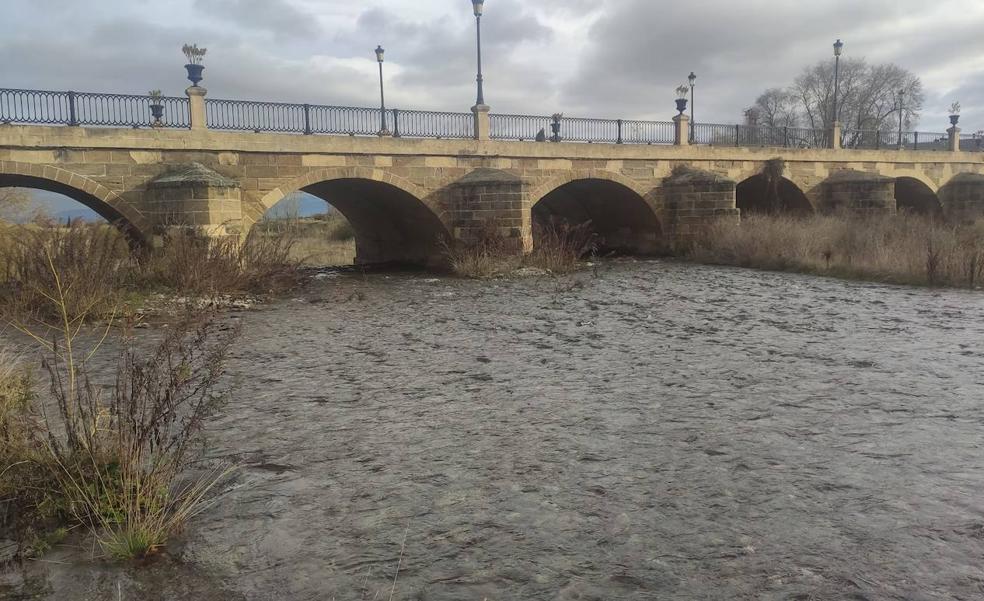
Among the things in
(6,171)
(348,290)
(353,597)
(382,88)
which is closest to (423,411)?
(353,597)

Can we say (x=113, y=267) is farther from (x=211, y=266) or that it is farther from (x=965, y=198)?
(x=965, y=198)

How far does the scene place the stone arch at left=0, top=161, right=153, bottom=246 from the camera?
1257 centimetres

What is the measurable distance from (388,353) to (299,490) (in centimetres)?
408

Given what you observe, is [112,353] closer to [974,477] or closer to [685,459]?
[685,459]

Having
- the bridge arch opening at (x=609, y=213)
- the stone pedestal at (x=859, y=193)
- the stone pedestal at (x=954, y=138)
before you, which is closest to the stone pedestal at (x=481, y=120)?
the bridge arch opening at (x=609, y=213)

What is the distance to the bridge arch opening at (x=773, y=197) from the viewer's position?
80.9 feet

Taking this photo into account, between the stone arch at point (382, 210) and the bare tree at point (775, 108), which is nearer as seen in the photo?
the stone arch at point (382, 210)

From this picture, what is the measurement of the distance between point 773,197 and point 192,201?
19.9 meters

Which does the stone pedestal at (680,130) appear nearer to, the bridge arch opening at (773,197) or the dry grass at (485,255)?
the bridge arch opening at (773,197)

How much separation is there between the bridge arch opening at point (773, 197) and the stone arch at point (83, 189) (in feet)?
62.8

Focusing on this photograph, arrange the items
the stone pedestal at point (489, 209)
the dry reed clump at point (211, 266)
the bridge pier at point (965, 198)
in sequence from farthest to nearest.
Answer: the bridge pier at point (965, 198) < the stone pedestal at point (489, 209) < the dry reed clump at point (211, 266)

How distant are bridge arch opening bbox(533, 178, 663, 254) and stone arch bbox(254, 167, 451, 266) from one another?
10.8ft

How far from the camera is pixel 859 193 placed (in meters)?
23.8

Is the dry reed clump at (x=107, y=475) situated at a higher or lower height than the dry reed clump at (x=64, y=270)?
lower
